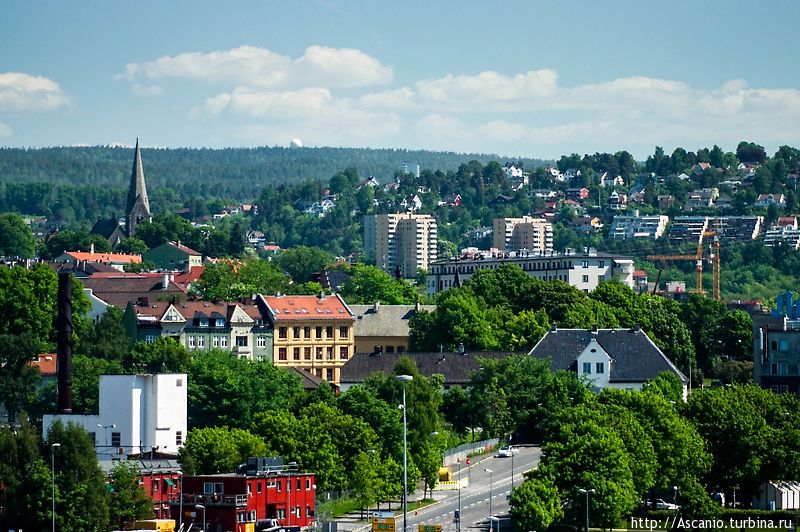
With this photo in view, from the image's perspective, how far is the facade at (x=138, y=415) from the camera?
403ft

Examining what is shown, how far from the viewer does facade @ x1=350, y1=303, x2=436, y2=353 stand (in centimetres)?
17862

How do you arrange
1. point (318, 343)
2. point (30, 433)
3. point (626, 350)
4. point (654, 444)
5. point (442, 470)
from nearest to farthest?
point (30, 433), point (654, 444), point (442, 470), point (626, 350), point (318, 343)

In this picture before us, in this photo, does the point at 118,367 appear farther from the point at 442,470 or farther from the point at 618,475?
the point at 618,475

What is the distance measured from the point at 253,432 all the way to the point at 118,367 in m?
26.5

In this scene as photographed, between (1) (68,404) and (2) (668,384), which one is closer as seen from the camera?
(1) (68,404)

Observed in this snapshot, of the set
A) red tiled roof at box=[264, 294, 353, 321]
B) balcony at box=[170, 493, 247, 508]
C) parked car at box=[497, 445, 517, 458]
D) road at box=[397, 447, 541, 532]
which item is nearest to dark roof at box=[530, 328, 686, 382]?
road at box=[397, 447, 541, 532]

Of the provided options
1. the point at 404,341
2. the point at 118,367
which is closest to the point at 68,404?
the point at 118,367

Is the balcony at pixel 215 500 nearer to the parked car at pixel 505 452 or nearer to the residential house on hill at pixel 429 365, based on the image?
the parked car at pixel 505 452

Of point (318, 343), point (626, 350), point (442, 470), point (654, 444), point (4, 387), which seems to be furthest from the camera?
point (318, 343)

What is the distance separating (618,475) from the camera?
110 m

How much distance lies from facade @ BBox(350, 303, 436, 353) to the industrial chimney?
40613 millimetres

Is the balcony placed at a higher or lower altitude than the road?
higher

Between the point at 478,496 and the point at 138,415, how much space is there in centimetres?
1918

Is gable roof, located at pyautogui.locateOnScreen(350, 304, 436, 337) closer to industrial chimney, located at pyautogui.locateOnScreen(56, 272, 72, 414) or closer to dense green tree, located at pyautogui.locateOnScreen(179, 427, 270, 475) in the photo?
industrial chimney, located at pyautogui.locateOnScreen(56, 272, 72, 414)
